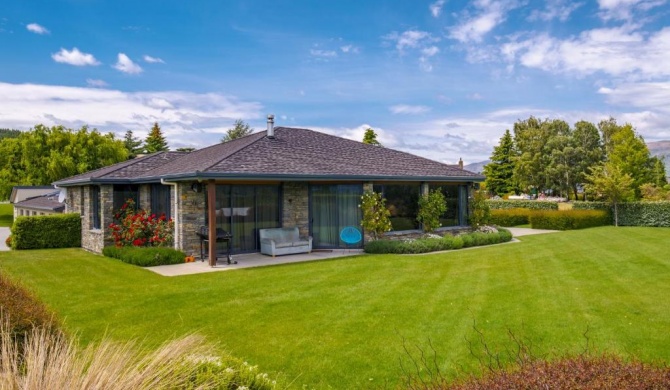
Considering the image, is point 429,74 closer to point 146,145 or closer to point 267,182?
point 267,182

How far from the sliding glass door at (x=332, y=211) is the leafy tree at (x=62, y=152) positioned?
25.4 meters

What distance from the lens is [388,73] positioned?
718 inches

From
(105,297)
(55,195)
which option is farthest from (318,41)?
(55,195)

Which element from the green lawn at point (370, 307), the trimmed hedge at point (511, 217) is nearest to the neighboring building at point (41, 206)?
the green lawn at point (370, 307)

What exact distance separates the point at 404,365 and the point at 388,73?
48.3 feet

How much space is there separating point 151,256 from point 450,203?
444 inches

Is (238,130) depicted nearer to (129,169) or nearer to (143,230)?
(129,169)

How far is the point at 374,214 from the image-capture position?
15.0m

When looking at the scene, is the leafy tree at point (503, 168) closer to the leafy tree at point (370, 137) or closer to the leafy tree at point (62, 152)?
the leafy tree at point (370, 137)

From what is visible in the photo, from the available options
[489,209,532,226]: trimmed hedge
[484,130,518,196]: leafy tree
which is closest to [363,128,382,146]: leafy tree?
[484,130,518,196]: leafy tree

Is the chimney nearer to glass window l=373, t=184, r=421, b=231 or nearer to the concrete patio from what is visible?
glass window l=373, t=184, r=421, b=231

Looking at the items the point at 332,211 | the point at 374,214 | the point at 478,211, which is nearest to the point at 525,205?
the point at 478,211

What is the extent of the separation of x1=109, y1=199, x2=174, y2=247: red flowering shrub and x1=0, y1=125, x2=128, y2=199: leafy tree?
71.3 feet

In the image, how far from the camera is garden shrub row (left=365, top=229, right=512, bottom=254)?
14656 millimetres
